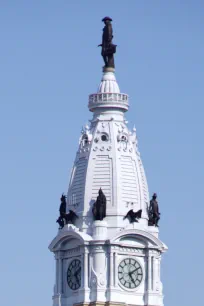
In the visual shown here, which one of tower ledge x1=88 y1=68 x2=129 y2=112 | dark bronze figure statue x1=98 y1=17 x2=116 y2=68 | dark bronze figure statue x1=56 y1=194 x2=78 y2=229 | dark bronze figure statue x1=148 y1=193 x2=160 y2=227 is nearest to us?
dark bronze figure statue x1=56 y1=194 x2=78 y2=229

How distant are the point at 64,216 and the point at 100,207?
11.5 ft

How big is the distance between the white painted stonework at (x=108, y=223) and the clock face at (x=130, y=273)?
1.05 feet

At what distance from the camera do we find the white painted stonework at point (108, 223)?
6850 inches

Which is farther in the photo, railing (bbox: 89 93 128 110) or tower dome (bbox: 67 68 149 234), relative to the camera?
railing (bbox: 89 93 128 110)

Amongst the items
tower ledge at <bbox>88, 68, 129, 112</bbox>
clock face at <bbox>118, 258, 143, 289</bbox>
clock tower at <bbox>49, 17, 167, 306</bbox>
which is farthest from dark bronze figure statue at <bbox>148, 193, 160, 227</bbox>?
tower ledge at <bbox>88, 68, 129, 112</bbox>

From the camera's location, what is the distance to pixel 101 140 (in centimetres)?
17750

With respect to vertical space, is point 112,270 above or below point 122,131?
Result: below

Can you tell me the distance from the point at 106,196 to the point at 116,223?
2.14 meters

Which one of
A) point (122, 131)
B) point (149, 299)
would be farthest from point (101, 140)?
point (149, 299)

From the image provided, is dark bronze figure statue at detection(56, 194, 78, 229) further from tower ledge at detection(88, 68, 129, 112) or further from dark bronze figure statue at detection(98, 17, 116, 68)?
dark bronze figure statue at detection(98, 17, 116, 68)

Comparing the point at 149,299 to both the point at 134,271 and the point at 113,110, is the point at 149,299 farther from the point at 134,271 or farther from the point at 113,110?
the point at 113,110

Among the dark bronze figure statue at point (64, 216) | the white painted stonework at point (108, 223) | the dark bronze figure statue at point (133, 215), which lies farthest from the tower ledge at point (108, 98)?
the dark bronze figure statue at point (133, 215)

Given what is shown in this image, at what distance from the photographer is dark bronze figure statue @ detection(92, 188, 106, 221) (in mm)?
174375

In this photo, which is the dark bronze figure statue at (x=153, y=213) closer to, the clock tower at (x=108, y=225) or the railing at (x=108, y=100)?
the clock tower at (x=108, y=225)
